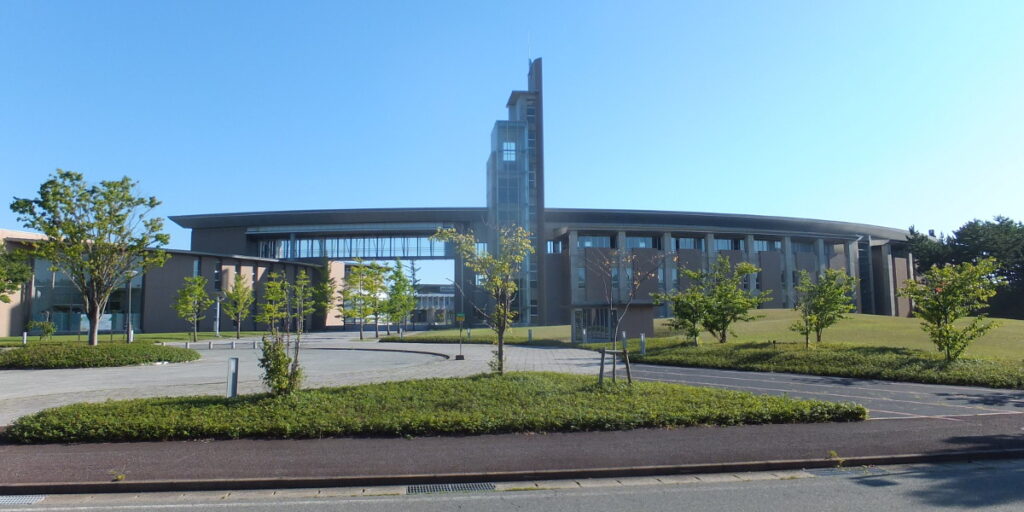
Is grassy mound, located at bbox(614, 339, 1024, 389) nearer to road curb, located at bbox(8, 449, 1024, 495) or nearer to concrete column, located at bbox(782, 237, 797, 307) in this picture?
road curb, located at bbox(8, 449, 1024, 495)

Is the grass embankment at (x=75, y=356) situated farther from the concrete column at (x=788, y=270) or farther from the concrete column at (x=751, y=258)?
the concrete column at (x=788, y=270)

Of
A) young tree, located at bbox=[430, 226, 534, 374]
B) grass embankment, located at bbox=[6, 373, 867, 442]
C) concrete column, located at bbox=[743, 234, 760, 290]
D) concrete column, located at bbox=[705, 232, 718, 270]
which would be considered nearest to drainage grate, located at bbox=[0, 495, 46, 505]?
grass embankment, located at bbox=[6, 373, 867, 442]

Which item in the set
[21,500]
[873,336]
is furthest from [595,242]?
[21,500]

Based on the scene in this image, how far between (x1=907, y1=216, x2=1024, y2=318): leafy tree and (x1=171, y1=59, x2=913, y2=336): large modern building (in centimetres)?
487

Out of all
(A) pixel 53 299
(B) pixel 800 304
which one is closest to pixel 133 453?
(B) pixel 800 304

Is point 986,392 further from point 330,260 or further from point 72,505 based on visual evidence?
point 330,260

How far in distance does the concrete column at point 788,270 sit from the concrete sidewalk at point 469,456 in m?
63.7

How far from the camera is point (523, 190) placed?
62.4 meters

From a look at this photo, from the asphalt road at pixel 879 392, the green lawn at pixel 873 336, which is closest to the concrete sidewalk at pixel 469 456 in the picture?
the asphalt road at pixel 879 392

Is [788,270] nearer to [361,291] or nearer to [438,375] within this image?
[361,291]

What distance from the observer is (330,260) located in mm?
71500

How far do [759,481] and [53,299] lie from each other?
5700 cm

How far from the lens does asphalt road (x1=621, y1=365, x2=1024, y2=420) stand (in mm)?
11398

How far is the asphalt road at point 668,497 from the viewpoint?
6055 mm
